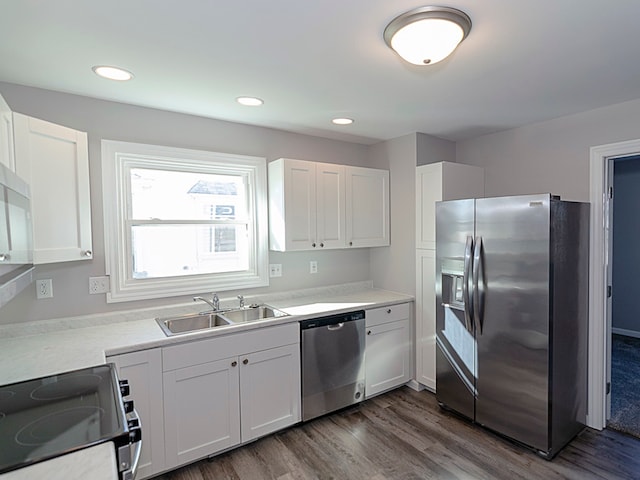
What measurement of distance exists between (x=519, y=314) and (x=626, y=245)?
3.66 meters

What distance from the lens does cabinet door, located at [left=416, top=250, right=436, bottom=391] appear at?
10.3 feet

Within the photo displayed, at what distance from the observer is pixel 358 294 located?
11.4 ft

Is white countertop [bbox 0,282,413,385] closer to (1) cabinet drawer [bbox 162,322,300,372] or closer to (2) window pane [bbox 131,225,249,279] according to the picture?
(1) cabinet drawer [bbox 162,322,300,372]

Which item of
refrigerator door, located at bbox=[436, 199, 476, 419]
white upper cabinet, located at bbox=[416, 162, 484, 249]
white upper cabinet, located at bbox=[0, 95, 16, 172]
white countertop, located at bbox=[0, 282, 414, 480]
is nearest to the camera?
white countertop, located at bbox=[0, 282, 414, 480]

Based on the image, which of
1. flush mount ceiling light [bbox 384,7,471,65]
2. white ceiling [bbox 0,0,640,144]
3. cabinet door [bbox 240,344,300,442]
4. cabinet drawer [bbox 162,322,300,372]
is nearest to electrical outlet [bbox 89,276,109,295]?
cabinet drawer [bbox 162,322,300,372]

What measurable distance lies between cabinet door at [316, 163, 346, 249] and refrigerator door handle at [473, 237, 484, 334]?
117cm

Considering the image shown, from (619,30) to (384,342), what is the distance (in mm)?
2522

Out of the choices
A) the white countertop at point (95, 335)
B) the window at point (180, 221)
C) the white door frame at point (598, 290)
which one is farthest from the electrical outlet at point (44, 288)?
the white door frame at point (598, 290)

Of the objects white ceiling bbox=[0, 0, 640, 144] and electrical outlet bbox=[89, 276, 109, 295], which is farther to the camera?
electrical outlet bbox=[89, 276, 109, 295]

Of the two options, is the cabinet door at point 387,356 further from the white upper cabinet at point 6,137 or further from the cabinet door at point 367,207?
the white upper cabinet at point 6,137

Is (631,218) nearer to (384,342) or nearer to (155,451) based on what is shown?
(384,342)

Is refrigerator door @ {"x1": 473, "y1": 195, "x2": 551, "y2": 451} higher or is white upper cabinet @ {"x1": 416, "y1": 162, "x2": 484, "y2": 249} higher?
white upper cabinet @ {"x1": 416, "y1": 162, "x2": 484, "y2": 249}

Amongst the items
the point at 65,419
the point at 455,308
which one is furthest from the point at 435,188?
the point at 65,419

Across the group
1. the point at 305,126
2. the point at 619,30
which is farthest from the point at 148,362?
the point at 619,30
